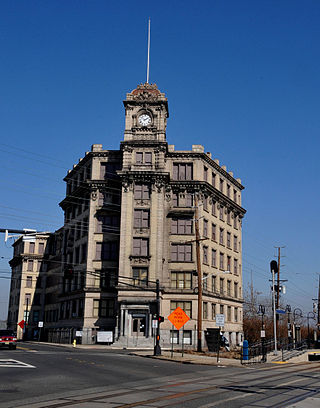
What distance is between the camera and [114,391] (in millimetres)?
15797

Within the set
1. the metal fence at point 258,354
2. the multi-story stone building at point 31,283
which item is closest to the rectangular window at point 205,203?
the metal fence at point 258,354

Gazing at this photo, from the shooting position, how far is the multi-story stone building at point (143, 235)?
56375 millimetres

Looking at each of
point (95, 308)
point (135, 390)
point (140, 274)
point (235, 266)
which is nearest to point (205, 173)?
point (235, 266)

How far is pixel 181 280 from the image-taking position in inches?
2331

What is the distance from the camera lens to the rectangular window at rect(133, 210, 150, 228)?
58.0 m

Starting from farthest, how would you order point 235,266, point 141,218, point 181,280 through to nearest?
point 235,266, point 181,280, point 141,218

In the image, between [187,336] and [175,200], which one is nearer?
[187,336]

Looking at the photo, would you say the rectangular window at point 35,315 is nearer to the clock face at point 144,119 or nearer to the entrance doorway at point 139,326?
the entrance doorway at point 139,326

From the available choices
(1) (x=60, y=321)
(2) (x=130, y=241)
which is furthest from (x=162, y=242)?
(1) (x=60, y=321)

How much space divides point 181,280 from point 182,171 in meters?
14.2

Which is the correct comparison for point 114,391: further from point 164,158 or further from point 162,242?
point 164,158

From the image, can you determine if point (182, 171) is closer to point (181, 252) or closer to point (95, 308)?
point (181, 252)

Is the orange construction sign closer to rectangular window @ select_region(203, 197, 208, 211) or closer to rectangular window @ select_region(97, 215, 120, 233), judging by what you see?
rectangular window @ select_region(97, 215, 120, 233)

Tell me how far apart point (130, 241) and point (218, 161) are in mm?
20850
